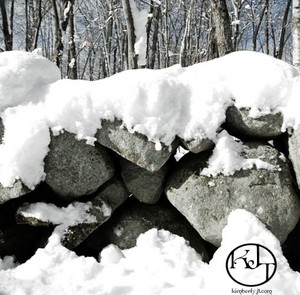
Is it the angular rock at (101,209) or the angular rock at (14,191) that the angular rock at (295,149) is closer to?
the angular rock at (101,209)

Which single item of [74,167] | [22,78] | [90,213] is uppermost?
[22,78]

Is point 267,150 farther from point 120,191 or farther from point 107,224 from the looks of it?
point 107,224

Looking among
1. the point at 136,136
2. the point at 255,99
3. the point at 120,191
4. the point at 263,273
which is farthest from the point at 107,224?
the point at 255,99

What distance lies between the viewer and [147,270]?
2.32 metres

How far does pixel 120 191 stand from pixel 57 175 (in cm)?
57

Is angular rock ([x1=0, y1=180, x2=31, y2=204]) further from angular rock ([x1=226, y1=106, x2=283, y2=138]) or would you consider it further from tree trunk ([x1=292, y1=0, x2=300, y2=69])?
tree trunk ([x1=292, y1=0, x2=300, y2=69])

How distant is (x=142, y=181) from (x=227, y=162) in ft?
2.44

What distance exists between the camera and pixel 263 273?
2176 mm

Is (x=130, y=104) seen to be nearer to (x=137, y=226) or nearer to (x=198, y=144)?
(x=198, y=144)

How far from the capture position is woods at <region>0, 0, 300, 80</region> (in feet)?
15.8

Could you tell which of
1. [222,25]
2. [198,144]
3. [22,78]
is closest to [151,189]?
[198,144]

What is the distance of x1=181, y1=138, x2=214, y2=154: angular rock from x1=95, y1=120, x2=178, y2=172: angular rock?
124 mm

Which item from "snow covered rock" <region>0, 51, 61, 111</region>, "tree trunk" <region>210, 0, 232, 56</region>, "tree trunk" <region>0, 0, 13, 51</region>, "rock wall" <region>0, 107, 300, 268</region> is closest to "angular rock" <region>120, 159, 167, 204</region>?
"rock wall" <region>0, 107, 300, 268</region>

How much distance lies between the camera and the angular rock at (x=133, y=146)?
258 cm
